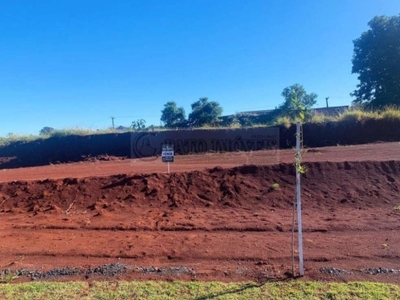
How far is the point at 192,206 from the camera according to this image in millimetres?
7355

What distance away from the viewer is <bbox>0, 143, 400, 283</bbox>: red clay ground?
4516 millimetres

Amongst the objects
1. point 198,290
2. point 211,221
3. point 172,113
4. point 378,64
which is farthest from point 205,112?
point 198,290

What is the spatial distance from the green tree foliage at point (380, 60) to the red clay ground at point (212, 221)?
1982cm

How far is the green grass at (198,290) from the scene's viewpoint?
3.48m

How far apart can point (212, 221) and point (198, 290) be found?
2.62 m

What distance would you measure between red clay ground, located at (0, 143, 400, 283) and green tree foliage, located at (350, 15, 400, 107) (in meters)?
19.8

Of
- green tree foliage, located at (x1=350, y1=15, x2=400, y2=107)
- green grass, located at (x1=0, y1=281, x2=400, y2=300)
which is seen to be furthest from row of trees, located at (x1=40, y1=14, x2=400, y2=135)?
green grass, located at (x1=0, y1=281, x2=400, y2=300)

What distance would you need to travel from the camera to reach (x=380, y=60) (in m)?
27.2

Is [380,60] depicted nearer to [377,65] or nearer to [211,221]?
[377,65]

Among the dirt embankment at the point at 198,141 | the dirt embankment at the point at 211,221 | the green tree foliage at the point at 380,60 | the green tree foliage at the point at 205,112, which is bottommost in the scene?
the dirt embankment at the point at 211,221

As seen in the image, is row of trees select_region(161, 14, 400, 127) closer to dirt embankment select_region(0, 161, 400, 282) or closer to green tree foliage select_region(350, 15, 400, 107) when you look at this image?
green tree foliage select_region(350, 15, 400, 107)

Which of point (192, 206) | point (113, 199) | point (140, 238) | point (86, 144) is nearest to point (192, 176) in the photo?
point (192, 206)

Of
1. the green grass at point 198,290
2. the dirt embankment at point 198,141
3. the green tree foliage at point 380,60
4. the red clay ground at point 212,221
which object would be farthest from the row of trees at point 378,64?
the green grass at point 198,290

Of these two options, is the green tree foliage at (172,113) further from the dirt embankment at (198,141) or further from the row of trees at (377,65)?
the dirt embankment at (198,141)
